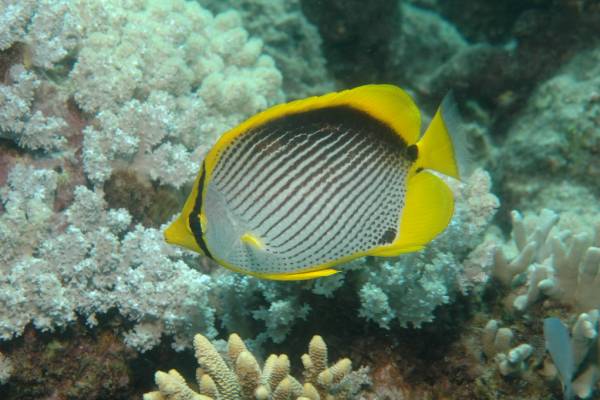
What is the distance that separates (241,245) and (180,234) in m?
0.24

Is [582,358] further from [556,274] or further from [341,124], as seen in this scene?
[341,124]

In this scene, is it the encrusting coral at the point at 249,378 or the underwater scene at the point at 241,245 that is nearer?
the underwater scene at the point at 241,245

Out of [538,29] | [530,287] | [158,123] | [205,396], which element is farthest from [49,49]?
[538,29]

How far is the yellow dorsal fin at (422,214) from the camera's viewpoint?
2008 millimetres

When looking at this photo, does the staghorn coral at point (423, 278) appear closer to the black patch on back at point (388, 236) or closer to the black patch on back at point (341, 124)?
the black patch on back at point (388, 236)

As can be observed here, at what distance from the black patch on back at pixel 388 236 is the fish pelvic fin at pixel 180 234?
0.72 meters

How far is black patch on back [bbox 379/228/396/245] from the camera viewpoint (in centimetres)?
201

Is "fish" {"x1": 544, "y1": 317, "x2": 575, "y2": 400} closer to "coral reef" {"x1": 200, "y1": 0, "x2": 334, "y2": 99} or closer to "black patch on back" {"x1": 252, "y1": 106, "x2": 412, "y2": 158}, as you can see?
"black patch on back" {"x1": 252, "y1": 106, "x2": 412, "y2": 158}

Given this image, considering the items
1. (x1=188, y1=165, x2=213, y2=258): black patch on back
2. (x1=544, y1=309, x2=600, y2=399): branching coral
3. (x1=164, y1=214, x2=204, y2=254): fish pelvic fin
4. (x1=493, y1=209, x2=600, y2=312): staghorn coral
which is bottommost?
(x1=544, y1=309, x2=600, y2=399): branching coral

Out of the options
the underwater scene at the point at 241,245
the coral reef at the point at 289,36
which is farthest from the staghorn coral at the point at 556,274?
the coral reef at the point at 289,36

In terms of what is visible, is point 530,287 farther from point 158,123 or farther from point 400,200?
point 158,123

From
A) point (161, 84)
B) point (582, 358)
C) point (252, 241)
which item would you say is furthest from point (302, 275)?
point (161, 84)

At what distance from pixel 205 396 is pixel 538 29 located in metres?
6.00

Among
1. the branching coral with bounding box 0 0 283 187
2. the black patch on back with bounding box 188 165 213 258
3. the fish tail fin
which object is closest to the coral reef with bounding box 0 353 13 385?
the branching coral with bounding box 0 0 283 187
